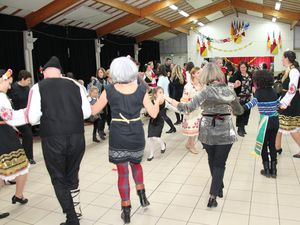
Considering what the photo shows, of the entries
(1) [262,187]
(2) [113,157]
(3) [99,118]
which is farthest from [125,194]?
(3) [99,118]

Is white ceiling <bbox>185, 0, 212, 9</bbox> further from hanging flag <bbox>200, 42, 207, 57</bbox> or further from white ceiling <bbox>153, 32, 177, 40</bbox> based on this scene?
hanging flag <bbox>200, 42, 207, 57</bbox>

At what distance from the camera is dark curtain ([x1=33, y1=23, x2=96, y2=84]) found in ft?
29.5

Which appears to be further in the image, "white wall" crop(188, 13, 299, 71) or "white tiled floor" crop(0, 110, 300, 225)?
"white wall" crop(188, 13, 299, 71)

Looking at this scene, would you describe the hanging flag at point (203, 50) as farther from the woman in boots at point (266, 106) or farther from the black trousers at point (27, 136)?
the black trousers at point (27, 136)

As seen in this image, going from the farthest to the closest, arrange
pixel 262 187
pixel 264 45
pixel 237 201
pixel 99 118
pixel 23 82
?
pixel 264 45 → pixel 99 118 → pixel 23 82 → pixel 262 187 → pixel 237 201

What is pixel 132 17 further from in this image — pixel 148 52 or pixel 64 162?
pixel 64 162

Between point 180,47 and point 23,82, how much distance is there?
1460 centimetres

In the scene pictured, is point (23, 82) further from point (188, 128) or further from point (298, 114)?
point (298, 114)

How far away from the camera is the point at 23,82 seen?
450cm

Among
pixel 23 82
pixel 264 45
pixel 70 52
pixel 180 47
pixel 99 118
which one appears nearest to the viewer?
pixel 23 82

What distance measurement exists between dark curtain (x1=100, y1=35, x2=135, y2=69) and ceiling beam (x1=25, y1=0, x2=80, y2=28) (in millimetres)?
4255

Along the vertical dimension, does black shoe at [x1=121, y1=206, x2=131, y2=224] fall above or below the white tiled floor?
above

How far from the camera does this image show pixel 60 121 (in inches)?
90.0

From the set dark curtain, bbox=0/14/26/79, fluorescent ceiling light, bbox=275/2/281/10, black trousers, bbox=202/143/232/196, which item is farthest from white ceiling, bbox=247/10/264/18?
black trousers, bbox=202/143/232/196
